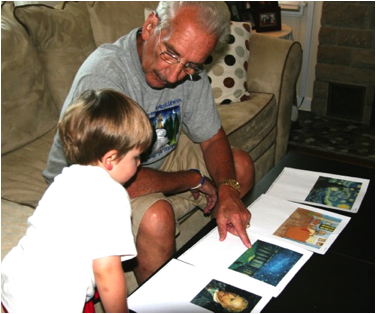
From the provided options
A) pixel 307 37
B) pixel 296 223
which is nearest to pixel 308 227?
pixel 296 223

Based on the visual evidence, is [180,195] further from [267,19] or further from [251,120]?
[267,19]

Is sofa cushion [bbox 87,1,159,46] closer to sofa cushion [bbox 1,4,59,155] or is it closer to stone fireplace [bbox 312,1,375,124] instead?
sofa cushion [bbox 1,4,59,155]

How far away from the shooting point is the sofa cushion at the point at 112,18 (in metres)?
2.20

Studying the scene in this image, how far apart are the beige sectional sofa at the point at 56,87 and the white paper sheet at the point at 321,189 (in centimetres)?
37

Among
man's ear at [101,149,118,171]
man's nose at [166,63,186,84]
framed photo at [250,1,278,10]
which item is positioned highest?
man's nose at [166,63,186,84]

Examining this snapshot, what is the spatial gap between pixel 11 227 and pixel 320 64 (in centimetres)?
264

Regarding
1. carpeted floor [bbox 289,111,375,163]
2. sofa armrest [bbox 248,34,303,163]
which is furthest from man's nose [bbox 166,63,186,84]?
carpeted floor [bbox 289,111,375,163]

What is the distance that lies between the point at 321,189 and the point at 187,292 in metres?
0.66

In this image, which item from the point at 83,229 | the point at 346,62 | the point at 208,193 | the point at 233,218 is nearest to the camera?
the point at 83,229

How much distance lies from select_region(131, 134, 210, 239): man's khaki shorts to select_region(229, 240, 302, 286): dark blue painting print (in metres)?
0.32

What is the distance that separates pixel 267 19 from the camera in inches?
128

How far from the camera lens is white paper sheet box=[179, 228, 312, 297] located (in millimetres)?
1123

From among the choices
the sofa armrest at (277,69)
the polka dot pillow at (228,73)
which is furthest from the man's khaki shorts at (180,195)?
the sofa armrest at (277,69)

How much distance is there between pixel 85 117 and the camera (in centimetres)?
100
